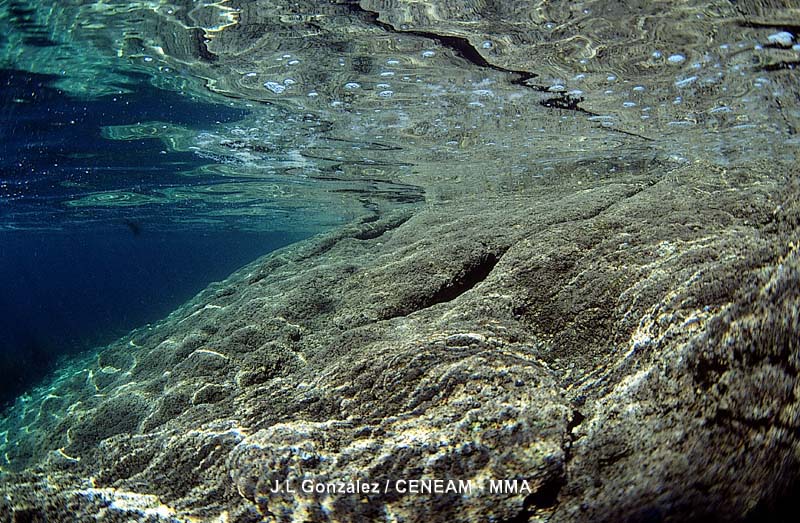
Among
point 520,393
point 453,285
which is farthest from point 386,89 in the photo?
point 520,393

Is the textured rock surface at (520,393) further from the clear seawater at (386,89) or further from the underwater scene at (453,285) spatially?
the clear seawater at (386,89)

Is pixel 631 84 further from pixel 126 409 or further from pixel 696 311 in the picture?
pixel 126 409

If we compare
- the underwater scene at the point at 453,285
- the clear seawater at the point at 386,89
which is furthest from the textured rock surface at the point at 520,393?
the clear seawater at the point at 386,89

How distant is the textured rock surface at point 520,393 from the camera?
2.73 metres

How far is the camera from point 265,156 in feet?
50.6

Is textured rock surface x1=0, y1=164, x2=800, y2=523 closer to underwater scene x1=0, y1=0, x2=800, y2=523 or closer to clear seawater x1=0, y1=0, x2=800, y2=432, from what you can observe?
underwater scene x1=0, y1=0, x2=800, y2=523

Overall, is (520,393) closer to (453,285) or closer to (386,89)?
(453,285)

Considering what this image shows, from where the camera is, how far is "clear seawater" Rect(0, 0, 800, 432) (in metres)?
6.55

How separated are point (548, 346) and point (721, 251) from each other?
5.73 feet

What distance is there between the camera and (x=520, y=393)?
328cm

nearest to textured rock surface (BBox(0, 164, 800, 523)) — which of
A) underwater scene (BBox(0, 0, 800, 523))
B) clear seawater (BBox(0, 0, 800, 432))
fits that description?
underwater scene (BBox(0, 0, 800, 523))

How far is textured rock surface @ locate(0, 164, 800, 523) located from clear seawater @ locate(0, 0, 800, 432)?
276 centimetres

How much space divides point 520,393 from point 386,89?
764 cm

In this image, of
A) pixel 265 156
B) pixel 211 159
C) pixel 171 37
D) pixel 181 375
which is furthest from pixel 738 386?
pixel 211 159
